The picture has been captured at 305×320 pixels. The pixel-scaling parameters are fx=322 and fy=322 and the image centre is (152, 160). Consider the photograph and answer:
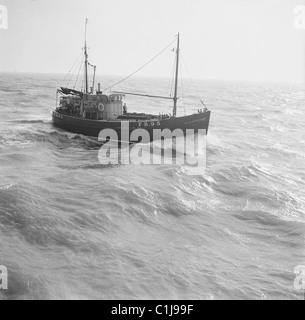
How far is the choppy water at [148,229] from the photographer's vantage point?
1124cm

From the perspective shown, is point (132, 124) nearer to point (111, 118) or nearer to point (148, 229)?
point (111, 118)

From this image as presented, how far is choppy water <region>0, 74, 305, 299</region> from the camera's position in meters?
11.2

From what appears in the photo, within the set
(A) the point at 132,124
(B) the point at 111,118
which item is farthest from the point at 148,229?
(B) the point at 111,118

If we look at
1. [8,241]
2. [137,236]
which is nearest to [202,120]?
[137,236]

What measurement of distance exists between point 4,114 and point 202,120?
103 ft

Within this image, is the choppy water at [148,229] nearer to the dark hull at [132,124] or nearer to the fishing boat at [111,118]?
the dark hull at [132,124]

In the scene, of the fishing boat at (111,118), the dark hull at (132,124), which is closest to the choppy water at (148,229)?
the dark hull at (132,124)

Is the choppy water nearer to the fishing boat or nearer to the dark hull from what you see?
the dark hull

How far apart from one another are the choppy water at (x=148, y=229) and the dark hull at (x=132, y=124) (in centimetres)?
691

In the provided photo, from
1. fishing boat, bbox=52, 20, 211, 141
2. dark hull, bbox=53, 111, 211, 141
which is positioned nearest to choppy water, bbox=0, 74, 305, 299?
dark hull, bbox=53, 111, 211, 141

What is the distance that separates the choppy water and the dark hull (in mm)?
6909

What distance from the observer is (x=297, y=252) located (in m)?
13.7

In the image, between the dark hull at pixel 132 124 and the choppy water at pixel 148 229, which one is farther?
the dark hull at pixel 132 124
